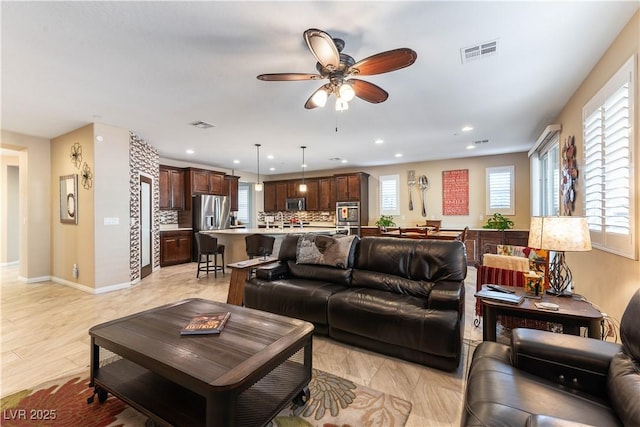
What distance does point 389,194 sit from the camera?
8062mm

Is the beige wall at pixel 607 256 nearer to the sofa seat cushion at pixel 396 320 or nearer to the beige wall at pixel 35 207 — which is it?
the sofa seat cushion at pixel 396 320

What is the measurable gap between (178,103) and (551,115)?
5.17 m

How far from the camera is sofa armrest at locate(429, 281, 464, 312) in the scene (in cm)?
231

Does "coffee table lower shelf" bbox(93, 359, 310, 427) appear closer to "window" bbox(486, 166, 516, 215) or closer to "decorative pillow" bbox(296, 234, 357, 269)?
"decorative pillow" bbox(296, 234, 357, 269)

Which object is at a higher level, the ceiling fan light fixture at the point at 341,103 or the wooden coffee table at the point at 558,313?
the ceiling fan light fixture at the point at 341,103

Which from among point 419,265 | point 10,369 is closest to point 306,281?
point 419,265

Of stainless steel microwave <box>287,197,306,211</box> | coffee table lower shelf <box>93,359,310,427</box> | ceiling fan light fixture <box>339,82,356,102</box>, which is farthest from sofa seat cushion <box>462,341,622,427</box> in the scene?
stainless steel microwave <box>287,197,306,211</box>

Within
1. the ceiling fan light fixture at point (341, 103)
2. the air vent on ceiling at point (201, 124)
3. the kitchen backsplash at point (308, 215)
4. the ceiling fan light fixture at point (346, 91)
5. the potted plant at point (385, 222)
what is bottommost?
the potted plant at point (385, 222)

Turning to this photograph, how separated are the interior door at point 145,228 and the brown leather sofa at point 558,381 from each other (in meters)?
5.94

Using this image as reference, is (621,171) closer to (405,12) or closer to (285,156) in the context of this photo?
(405,12)

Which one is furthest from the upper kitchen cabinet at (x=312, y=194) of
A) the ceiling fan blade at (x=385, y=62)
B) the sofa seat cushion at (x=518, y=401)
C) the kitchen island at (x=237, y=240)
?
the sofa seat cushion at (x=518, y=401)

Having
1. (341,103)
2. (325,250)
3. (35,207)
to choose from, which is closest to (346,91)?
(341,103)

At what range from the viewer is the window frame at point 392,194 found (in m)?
7.91

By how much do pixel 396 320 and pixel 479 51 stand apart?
244 cm
